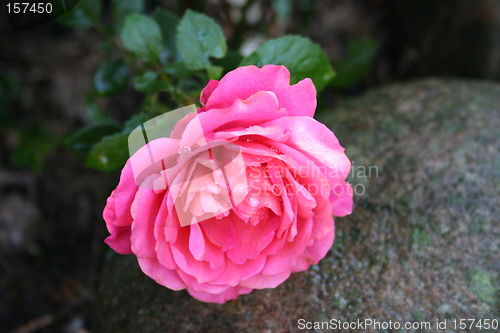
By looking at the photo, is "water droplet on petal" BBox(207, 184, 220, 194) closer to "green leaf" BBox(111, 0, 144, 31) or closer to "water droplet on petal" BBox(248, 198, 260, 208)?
"water droplet on petal" BBox(248, 198, 260, 208)

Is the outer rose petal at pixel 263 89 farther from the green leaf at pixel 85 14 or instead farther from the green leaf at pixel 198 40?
the green leaf at pixel 85 14

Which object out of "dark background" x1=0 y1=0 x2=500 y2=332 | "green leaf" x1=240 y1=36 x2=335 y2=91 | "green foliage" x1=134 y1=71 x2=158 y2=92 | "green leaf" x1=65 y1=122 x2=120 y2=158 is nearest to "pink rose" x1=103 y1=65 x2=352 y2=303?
"green leaf" x1=240 y1=36 x2=335 y2=91

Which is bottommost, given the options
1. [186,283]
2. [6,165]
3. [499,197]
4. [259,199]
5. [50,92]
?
[6,165]

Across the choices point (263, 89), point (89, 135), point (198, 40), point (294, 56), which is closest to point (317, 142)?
point (263, 89)

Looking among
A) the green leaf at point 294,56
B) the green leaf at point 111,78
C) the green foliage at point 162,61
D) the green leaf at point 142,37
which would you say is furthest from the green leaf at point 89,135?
the green leaf at point 294,56

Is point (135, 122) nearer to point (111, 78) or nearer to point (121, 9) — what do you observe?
point (111, 78)

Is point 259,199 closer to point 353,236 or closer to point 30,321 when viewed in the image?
point 353,236

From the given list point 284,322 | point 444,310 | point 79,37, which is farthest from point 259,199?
point 79,37
